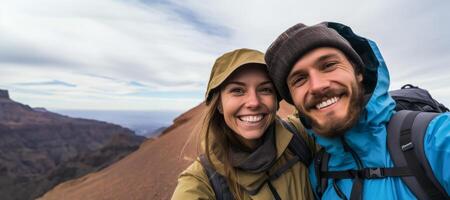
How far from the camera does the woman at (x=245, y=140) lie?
2633mm

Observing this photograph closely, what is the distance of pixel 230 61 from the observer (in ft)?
8.98

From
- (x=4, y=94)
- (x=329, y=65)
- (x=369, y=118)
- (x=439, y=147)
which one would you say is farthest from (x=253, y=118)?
(x=4, y=94)

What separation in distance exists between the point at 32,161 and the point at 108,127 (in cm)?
5675

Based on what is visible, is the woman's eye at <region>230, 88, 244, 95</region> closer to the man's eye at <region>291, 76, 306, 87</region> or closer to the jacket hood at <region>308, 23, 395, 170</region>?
the man's eye at <region>291, 76, 306, 87</region>

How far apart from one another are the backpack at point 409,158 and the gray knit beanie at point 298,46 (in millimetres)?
481

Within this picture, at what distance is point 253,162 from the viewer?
269cm

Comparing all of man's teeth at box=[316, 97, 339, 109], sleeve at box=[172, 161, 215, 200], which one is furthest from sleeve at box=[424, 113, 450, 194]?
sleeve at box=[172, 161, 215, 200]

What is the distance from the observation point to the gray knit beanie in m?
2.38

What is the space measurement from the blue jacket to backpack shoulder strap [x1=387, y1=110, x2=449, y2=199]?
3cm

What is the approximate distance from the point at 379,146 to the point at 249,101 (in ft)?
3.22

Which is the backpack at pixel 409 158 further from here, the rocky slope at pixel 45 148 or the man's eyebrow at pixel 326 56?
the rocky slope at pixel 45 148

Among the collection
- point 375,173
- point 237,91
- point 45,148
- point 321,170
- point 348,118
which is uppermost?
point 237,91

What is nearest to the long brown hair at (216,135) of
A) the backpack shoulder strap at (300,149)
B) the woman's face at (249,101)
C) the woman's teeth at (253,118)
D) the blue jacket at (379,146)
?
the woman's face at (249,101)

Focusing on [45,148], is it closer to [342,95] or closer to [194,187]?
[194,187]
